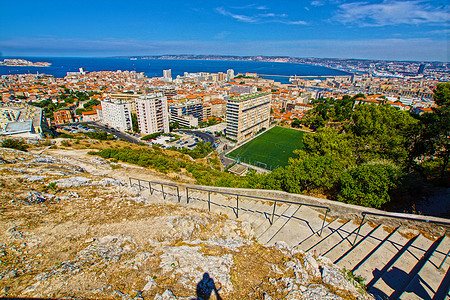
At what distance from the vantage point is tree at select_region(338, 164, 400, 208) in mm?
7059

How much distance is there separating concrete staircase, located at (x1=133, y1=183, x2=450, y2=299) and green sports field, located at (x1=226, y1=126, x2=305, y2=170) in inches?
1061

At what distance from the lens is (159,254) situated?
4934mm

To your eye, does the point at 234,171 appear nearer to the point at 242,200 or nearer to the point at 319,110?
the point at 242,200

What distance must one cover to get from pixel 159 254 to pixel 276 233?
10.1 feet

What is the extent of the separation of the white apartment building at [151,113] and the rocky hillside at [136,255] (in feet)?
139

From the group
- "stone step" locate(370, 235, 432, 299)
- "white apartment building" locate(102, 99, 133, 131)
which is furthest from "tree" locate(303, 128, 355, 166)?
"white apartment building" locate(102, 99, 133, 131)

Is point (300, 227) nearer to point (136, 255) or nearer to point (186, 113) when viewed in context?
point (136, 255)

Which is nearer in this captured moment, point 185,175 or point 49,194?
point 49,194

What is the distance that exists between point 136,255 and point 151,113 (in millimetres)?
47380

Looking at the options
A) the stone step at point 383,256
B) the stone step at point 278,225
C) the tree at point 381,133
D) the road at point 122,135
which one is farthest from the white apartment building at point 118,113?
the stone step at point 383,256

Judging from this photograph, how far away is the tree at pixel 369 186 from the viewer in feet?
23.2

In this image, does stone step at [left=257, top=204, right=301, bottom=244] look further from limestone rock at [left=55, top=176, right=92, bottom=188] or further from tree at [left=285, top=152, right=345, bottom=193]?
limestone rock at [left=55, top=176, right=92, bottom=188]

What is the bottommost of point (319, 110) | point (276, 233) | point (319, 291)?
point (319, 110)

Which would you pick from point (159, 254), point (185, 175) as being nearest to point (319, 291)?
point (159, 254)
